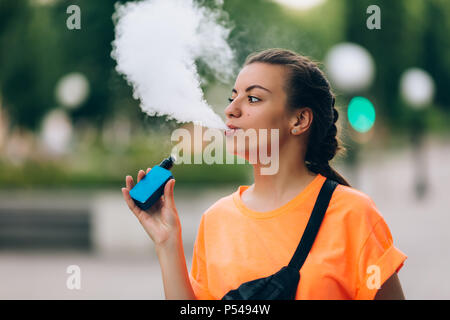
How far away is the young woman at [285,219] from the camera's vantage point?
1.73 metres

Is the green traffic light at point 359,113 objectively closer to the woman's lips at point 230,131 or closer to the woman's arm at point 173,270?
the woman's lips at point 230,131

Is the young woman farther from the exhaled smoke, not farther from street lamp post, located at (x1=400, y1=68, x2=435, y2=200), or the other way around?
street lamp post, located at (x1=400, y1=68, x2=435, y2=200)

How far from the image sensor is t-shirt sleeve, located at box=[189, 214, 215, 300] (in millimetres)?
1999

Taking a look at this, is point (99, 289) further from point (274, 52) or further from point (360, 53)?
point (360, 53)

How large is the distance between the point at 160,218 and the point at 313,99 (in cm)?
74

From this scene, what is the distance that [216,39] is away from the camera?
2262 mm

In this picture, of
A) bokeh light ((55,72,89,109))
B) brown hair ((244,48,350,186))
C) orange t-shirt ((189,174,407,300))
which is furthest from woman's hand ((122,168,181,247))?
bokeh light ((55,72,89,109))

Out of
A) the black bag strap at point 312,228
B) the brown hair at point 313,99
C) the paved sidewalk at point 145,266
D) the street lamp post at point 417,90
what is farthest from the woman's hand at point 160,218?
the street lamp post at point 417,90

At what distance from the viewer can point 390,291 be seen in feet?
5.71

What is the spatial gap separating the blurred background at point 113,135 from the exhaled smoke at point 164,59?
13.3 feet

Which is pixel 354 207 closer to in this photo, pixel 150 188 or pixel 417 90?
pixel 150 188

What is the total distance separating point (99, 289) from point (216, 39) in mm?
5504

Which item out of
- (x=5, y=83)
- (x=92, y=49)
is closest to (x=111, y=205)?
(x=92, y=49)

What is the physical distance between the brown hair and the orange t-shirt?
0.11m
